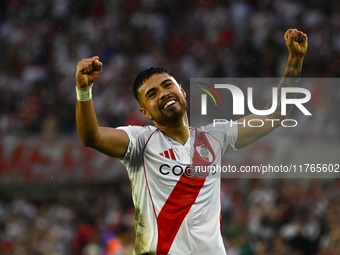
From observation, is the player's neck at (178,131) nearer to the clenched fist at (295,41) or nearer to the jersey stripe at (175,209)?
the jersey stripe at (175,209)

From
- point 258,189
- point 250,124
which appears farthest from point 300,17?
point 250,124

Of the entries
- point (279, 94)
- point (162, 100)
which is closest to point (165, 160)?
point (162, 100)

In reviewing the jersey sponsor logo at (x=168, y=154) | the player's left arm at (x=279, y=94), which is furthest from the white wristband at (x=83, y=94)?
the player's left arm at (x=279, y=94)

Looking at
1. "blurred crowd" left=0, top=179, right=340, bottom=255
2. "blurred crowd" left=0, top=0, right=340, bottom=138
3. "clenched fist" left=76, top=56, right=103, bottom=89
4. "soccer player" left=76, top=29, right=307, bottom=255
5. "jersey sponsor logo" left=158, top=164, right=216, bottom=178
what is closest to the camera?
"clenched fist" left=76, top=56, right=103, bottom=89

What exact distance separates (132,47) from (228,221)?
5924 mm

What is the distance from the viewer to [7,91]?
1198 centimetres

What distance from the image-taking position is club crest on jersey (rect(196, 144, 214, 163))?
3533mm

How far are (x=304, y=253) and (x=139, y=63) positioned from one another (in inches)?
268

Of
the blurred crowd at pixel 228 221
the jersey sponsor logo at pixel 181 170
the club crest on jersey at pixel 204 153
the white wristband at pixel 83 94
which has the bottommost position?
the blurred crowd at pixel 228 221

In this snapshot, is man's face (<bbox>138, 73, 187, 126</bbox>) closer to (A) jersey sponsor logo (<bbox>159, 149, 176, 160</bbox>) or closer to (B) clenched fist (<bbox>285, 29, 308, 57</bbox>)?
(A) jersey sponsor logo (<bbox>159, 149, 176, 160</bbox>)

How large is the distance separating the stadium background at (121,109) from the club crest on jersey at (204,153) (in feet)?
13.4

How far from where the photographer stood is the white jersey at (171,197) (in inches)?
127

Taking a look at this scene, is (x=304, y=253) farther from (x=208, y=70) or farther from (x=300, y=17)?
(x=300, y=17)

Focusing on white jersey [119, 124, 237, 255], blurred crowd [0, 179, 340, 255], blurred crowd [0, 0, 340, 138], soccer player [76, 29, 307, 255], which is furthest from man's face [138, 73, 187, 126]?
blurred crowd [0, 0, 340, 138]
